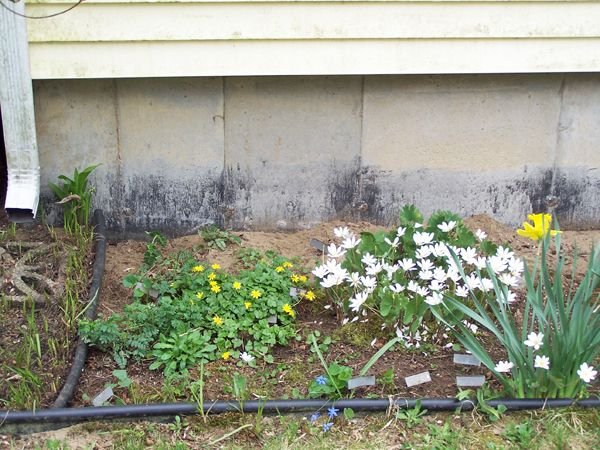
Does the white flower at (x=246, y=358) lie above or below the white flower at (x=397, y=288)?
below

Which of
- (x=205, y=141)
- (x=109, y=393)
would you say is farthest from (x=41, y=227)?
(x=109, y=393)

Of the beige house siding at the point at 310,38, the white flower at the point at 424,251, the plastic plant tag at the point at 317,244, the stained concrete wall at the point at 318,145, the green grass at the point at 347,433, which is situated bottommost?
the green grass at the point at 347,433

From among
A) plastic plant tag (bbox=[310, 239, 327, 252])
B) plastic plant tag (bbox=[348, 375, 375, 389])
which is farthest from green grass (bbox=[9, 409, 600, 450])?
plastic plant tag (bbox=[310, 239, 327, 252])

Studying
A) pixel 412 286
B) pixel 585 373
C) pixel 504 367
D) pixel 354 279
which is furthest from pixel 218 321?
pixel 585 373

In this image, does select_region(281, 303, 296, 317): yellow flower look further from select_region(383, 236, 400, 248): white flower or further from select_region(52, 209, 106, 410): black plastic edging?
select_region(52, 209, 106, 410): black plastic edging

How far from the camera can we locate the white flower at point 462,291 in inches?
131

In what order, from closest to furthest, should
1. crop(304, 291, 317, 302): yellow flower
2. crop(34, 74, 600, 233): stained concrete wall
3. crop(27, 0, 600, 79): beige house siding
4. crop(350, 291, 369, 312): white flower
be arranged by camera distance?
crop(350, 291, 369, 312): white flower, crop(304, 291, 317, 302): yellow flower, crop(27, 0, 600, 79): beige house siding, crop(34, 74, 600, 233): stained concrete wall

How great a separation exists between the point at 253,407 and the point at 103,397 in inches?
22.2

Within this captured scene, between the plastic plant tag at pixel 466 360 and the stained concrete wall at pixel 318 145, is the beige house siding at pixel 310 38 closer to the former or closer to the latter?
the stained concrete wall at pixel 318 145

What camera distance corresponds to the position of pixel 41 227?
4141mm

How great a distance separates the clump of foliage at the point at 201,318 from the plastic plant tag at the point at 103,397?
0.67 feet

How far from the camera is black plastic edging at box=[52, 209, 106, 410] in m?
2.99

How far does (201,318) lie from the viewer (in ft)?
11.1

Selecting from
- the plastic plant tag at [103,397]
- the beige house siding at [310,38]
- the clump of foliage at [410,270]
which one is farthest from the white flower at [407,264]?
the plastic plant tag at [103,397]
